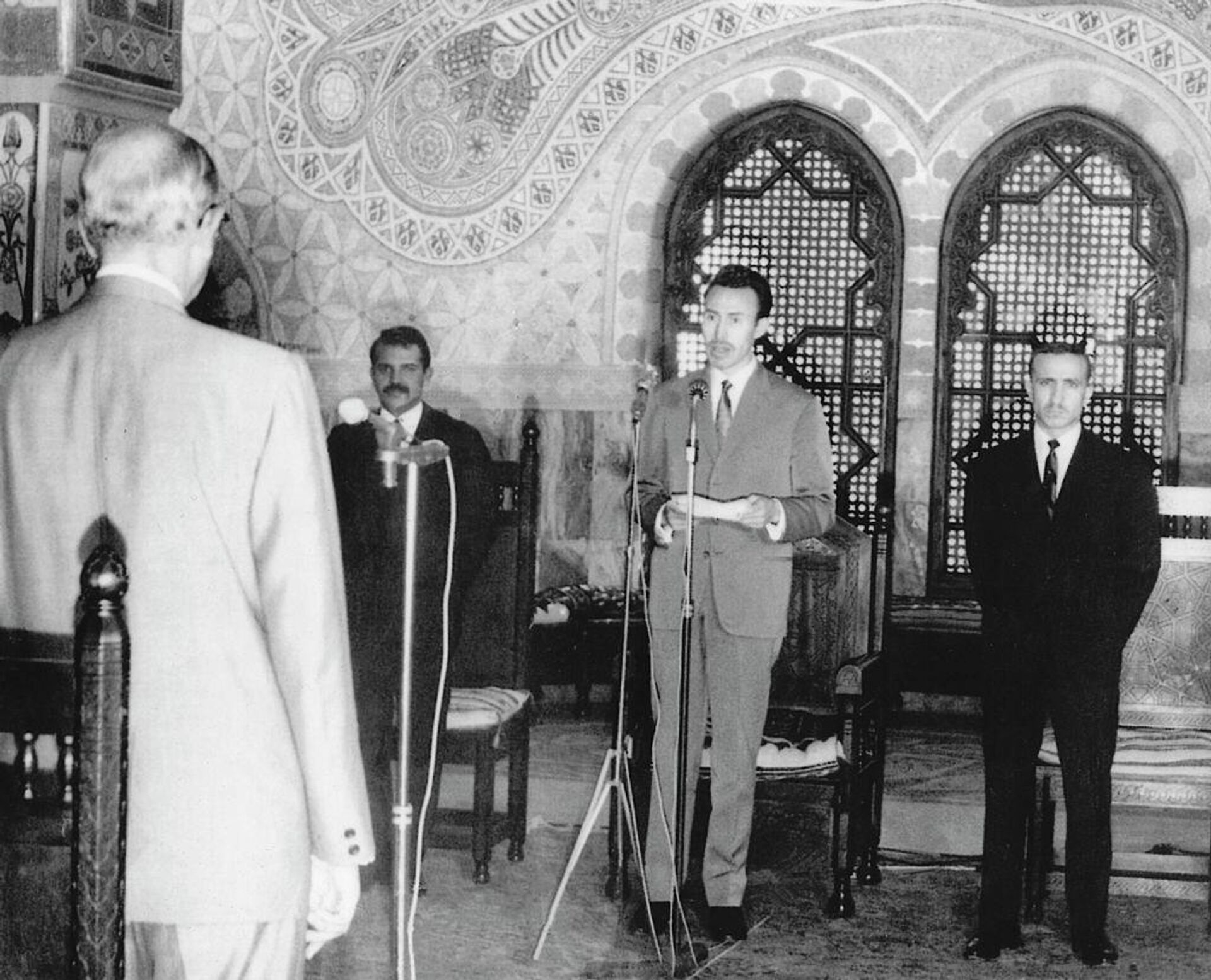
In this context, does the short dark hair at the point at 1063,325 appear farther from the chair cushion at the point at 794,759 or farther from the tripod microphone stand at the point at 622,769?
the tripod microphone stand at the point at 622,769

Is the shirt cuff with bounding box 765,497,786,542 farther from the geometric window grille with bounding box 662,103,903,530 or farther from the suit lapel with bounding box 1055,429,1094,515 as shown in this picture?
the geometric window grille with bounding box 662,103,903,530

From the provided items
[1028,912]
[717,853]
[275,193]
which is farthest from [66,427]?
[275,193]

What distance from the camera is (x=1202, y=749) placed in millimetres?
5441

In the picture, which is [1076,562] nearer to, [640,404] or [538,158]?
[640,404]

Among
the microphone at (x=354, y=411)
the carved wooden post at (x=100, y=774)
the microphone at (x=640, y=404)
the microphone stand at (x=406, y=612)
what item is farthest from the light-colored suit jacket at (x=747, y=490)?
the carved wooden post at (x=100, y=774)

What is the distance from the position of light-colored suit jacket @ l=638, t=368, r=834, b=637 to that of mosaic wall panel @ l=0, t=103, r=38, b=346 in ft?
10.6

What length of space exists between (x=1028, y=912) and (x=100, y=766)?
384 cm

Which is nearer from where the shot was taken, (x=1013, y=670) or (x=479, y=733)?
(x=1013, y=670)

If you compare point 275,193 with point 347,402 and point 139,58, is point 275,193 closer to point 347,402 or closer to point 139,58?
point 139,58

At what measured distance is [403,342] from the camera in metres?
5.66

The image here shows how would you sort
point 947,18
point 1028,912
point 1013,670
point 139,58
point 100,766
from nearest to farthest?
point 100,766
point 1013,670
point 1028,912
point 139,58
point 947,18

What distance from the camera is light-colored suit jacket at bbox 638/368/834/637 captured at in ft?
16.3

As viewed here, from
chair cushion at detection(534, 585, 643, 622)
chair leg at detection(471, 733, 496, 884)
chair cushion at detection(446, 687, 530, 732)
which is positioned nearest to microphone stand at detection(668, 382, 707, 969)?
chair leg at detection(471, 733, 496, 884)

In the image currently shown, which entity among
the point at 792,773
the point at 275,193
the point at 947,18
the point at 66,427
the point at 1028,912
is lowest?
the point at 1028,912
